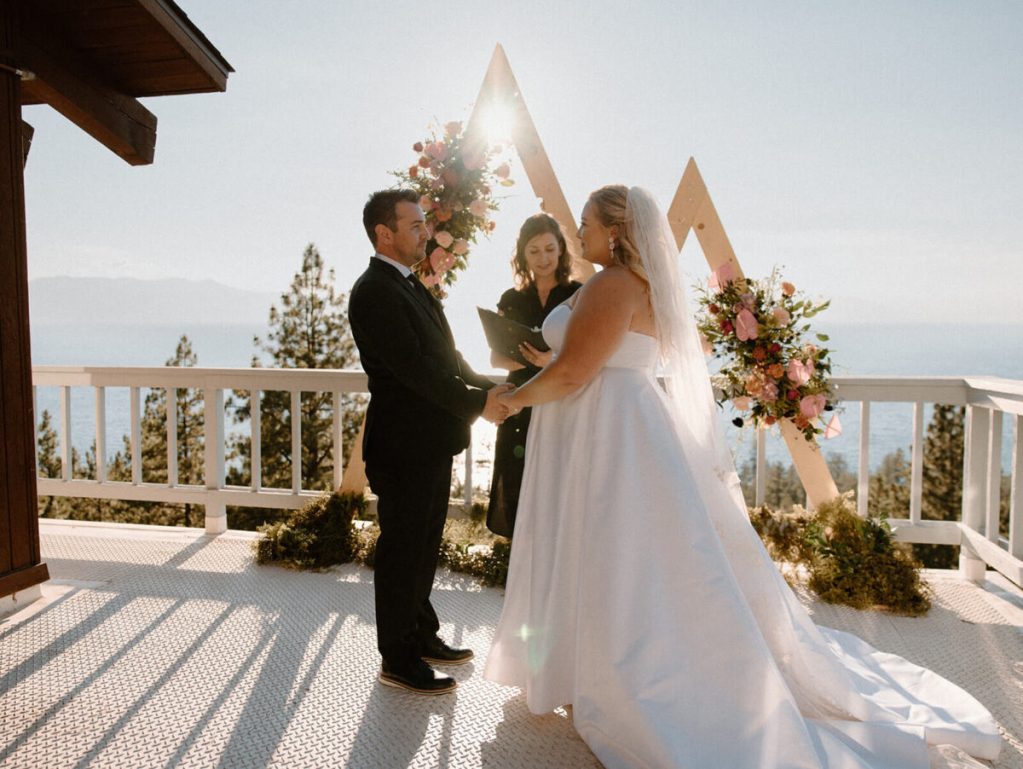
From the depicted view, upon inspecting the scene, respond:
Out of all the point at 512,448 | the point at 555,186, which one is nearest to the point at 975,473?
the point at 512,448

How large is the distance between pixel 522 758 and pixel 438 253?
263cm

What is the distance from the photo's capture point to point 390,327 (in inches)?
97.7

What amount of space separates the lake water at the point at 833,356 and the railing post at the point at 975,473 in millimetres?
584

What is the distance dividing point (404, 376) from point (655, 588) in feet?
3.52

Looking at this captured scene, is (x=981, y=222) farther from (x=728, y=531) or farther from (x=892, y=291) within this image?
(x=728, y=531)

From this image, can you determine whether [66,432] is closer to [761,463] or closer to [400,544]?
[400,544]

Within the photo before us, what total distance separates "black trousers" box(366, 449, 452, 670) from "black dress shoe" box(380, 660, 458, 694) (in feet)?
0.08

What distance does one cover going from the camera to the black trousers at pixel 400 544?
260 cm

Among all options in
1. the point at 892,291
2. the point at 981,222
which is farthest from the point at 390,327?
the point at 892,291

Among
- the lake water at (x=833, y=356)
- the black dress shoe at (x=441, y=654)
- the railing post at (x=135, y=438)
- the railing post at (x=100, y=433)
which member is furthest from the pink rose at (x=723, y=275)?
the railing post at (x=100, y=433)

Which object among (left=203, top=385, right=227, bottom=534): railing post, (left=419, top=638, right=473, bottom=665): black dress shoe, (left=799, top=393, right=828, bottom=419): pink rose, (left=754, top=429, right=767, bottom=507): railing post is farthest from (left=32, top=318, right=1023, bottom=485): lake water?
(left=203, top=385, right=227, bottom=534): railing post

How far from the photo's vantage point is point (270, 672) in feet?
9.15

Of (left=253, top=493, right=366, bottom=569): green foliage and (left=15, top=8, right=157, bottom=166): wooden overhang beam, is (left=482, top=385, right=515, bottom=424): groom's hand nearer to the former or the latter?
(left=253, top=493, right=366, bottom=569): green foliage

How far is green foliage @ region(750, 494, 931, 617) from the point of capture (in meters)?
3.46
